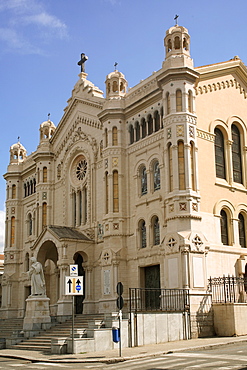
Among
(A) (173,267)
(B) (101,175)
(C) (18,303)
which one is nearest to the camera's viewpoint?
(A) (173,267)

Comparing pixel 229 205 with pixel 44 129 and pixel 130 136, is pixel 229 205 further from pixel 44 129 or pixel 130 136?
pixel 44 129

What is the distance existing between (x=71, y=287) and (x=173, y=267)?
7.93 metres

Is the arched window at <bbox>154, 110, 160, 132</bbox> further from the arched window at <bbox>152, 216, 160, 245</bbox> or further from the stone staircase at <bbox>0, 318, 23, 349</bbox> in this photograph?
the stone staircase at <bbox>0, 318, 23, 349</bbox>

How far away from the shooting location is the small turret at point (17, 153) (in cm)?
4981

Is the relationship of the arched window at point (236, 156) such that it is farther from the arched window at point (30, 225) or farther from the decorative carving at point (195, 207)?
the arched window at point (30, 225)

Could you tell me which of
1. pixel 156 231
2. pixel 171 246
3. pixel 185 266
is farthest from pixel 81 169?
pixel 185 266

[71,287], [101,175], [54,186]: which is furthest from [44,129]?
[71,287]

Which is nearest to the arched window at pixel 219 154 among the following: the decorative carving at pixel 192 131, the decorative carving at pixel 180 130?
the decorative carving at pixel 192 131

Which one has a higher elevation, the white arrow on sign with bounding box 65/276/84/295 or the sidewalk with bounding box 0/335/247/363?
the white arrow on sign with bounding box 65/276/84/295

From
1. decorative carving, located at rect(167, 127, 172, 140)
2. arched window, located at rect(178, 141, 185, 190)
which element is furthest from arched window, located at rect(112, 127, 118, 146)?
arched window, located at rect(178, 141, 185, 190)

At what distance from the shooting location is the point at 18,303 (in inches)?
1775

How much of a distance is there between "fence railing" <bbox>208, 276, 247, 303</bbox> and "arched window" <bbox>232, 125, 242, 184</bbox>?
23.6ft

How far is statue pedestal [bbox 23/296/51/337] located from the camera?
29.0 metres

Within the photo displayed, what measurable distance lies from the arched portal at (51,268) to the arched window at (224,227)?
487 inches
